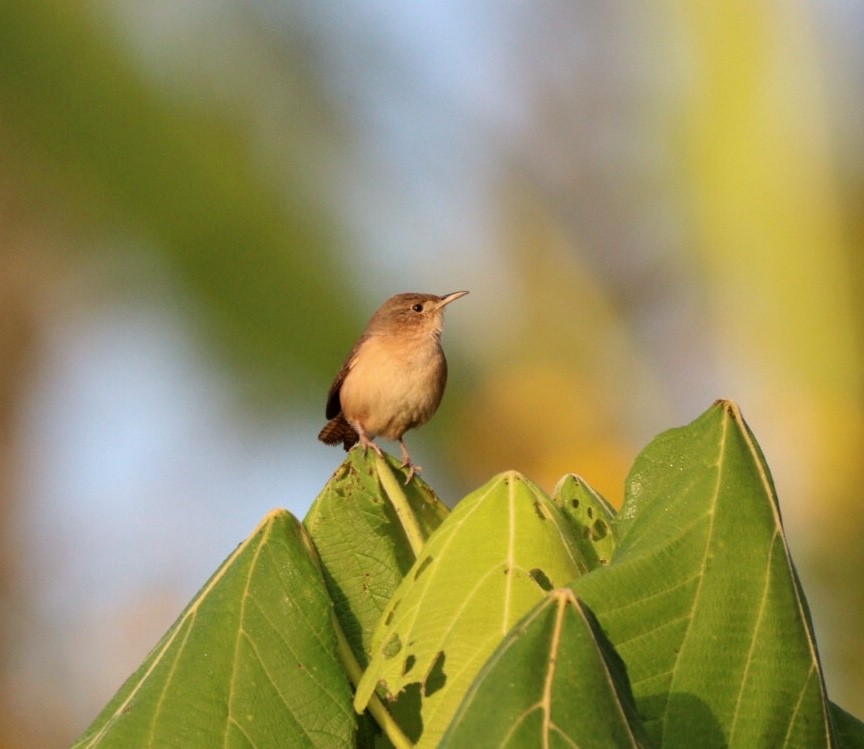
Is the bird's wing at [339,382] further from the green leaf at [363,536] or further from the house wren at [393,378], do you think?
the green leaf at [363,536]

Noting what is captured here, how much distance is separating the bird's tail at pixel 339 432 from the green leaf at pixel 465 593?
15.3 ft

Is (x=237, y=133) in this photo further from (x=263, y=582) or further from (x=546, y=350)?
(x=263, y=582)

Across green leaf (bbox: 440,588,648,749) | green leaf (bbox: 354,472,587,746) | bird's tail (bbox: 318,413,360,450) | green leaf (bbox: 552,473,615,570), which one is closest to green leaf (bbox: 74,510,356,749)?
green leaf (bbox: 354,472,587,746)

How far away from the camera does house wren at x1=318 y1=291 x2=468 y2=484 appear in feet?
19.3

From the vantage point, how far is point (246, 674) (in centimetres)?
157

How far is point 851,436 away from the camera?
3.52m

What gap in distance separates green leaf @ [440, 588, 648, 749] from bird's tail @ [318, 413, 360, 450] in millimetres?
5197

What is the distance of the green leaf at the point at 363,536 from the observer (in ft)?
5.85

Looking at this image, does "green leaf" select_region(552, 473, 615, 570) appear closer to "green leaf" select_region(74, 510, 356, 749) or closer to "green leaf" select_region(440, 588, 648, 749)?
"green leaf" select_region(74, 510, 356, 749)

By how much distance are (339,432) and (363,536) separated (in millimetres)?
4559

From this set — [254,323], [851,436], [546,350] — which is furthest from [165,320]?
[851,436]

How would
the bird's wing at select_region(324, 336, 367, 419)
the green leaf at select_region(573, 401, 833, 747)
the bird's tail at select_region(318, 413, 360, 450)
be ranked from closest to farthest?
the green leaf at select_region(573, 401, 833, 747) → the bird's wing at select_region(324, 336, 367, 419) → the bird's tail at select_region(318, 413, 360, 450)

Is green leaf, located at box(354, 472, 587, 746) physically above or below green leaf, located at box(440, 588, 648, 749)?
above

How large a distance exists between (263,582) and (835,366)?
235 cm
